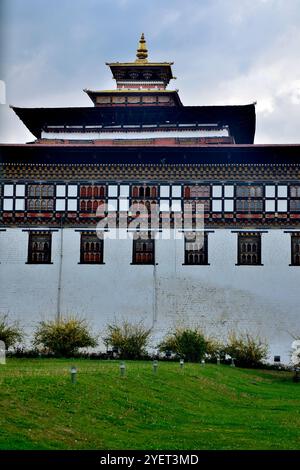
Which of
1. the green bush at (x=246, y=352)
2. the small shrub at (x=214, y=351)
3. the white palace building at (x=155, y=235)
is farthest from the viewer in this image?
the white palace building at (x=155, y=235)

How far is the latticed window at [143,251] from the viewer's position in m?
34.3

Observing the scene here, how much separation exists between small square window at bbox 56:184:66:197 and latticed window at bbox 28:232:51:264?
1.68 metres

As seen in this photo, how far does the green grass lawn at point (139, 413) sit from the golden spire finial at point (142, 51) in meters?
20.6

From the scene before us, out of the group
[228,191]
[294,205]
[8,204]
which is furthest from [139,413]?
[8,204]

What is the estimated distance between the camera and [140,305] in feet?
112

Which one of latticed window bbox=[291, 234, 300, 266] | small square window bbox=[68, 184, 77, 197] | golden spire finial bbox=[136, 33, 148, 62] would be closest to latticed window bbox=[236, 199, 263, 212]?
latticed window bbox=[291, 234, 300, 266]

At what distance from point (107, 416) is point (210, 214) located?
61.8 ft

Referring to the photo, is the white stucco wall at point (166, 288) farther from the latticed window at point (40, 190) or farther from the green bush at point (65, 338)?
the green bush at point (65, 338)

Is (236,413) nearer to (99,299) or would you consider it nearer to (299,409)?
(299,409)

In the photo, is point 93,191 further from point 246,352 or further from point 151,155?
point 246,352

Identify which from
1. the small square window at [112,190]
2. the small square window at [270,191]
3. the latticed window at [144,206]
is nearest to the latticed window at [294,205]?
the small square window at [270,191]

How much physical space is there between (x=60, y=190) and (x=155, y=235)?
14.4ft
